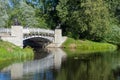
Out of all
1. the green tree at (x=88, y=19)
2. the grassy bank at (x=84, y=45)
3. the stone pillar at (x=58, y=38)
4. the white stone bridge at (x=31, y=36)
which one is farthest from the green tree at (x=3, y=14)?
the grassy bank at (x=84, y=45)

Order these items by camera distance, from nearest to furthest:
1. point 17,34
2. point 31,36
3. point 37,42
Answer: point 17,34
point 31,36
point 37,42

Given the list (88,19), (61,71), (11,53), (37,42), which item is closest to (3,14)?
(37,42)

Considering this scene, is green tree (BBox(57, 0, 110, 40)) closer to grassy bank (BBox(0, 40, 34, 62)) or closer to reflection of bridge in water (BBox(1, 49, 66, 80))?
grassy bank (BBox(0, 40, 34, 62))

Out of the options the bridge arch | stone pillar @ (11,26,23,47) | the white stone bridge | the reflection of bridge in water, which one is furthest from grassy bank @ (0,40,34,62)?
the bridge arch

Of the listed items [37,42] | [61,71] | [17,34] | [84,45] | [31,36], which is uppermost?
[17,34]

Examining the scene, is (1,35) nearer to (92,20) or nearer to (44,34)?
(44,34)

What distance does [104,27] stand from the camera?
7844 cm

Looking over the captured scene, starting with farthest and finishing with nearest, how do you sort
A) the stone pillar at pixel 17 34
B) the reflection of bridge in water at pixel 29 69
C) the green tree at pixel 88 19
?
the green tree at pixel 88 19 → the stone pillar at pixel 17 34 → the reflection of bridge in water at pixel 29 69

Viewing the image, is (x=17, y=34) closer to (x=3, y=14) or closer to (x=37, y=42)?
(x=37, y=42)

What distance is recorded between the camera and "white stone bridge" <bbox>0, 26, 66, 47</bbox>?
212 feet

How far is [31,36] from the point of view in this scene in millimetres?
70750

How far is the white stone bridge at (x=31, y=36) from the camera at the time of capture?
64.5m

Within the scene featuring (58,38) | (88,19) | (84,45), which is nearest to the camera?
(84,45)

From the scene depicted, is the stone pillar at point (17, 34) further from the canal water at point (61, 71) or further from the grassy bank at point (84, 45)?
the canal water at point (61, 71)
